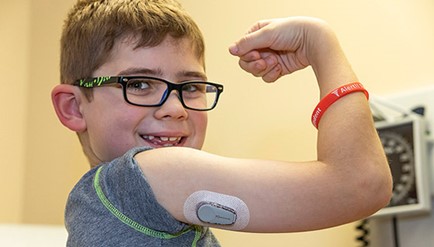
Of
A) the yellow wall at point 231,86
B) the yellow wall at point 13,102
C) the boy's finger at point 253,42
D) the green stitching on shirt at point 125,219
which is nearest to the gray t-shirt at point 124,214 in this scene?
the green stitching on shirt at point 125,219

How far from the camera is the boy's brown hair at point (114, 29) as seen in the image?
0.95m

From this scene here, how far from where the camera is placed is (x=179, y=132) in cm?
93

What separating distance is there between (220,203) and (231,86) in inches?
32.0

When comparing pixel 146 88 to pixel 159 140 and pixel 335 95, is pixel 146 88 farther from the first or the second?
pixel 335 95

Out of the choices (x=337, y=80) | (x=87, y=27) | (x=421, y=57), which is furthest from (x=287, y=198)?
(x=421, y=57)

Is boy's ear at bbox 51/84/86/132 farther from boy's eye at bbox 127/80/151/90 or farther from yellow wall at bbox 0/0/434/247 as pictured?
yellow wall at bbox 0/0/434/247

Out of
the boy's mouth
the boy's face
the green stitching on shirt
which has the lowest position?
the green stitching on shirt

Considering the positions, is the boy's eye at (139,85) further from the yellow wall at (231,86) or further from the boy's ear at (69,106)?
the yellow wall at (231,86)

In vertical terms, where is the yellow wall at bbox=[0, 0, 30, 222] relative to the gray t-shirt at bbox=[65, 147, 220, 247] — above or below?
above

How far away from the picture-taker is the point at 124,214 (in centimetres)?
81

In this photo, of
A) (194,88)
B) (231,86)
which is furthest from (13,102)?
(194,88)

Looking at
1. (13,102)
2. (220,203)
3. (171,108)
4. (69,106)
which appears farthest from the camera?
(13,102)

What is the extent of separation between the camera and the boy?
0.77 metres

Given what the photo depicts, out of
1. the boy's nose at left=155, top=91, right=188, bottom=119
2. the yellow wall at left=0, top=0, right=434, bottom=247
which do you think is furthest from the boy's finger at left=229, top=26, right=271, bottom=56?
the yellow wall at left=0, top=0, right=434, bottom=247
